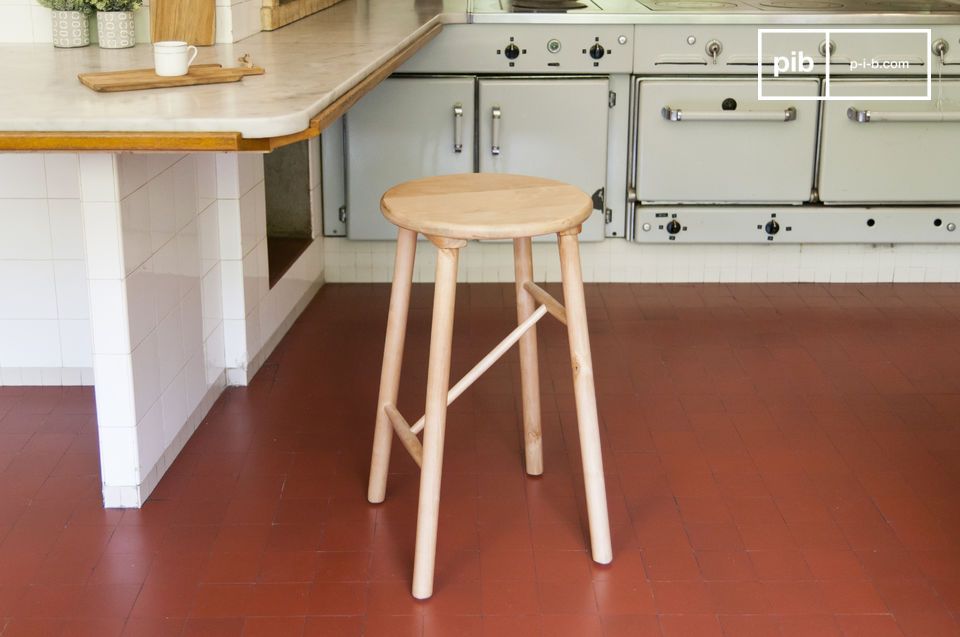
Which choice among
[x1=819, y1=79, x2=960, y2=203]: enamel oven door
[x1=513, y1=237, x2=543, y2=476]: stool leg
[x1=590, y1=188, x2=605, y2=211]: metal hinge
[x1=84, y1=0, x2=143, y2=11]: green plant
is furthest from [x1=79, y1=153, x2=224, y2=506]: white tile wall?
[x1=819, y1=79, x2=960, y2=203]: enamel oven door

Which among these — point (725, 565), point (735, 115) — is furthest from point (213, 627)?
point (735, 115)

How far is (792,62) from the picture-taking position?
3973mm

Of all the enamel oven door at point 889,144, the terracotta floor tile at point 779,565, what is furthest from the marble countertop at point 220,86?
the enamel oven door at point 889,144

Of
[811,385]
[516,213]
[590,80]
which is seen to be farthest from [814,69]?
[516,213]

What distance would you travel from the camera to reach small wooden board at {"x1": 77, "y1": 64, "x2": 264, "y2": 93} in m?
2.32

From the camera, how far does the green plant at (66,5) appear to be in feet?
9.82

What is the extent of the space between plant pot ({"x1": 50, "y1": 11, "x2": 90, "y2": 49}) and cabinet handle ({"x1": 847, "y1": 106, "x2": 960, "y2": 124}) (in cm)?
248

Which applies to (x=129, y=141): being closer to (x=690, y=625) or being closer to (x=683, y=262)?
(x=690, y=625)

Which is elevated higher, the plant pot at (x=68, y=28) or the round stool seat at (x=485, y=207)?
the plant pot at (x=68, y=28)

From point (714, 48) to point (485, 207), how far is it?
199 centimetres

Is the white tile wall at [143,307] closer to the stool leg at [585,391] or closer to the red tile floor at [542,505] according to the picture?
the red tile floor at [542,505]

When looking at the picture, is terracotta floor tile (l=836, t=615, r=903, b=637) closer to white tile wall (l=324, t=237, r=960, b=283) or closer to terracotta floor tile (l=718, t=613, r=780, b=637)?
terracotta floor tile (l=718, t=613, r=780, b=637)

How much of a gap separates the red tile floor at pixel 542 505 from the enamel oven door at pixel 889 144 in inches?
24.0

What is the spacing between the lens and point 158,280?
2.67m
